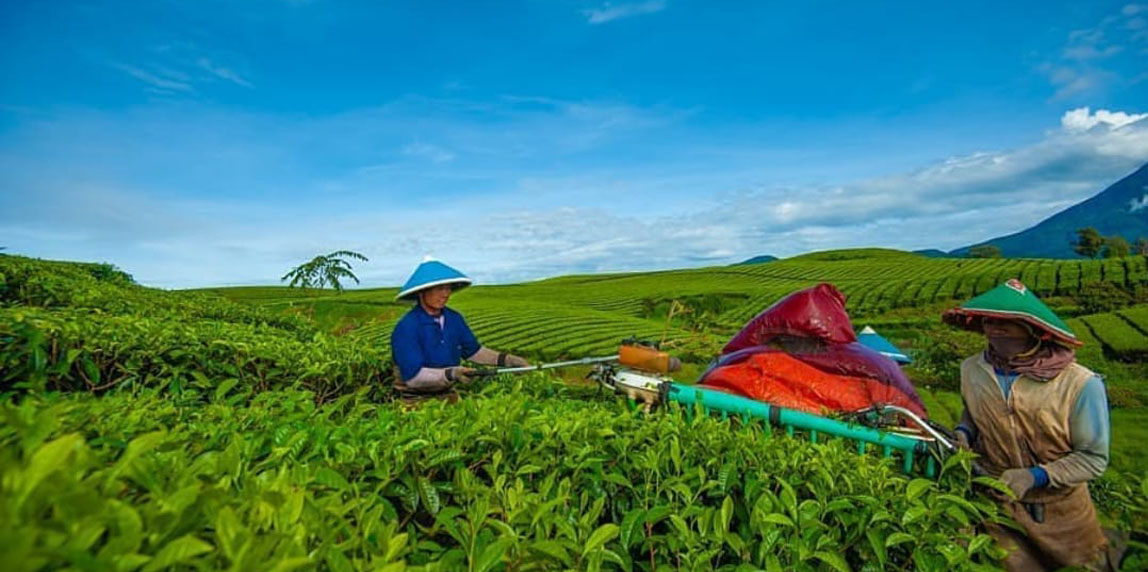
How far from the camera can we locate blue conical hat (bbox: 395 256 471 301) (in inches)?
172

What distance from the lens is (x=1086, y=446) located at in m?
2.74

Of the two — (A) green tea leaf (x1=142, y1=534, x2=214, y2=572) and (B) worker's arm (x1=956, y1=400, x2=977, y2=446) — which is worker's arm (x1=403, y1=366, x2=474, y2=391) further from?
(A) green tea leaf (x1=142, y1=534, x2=214, y2=572)

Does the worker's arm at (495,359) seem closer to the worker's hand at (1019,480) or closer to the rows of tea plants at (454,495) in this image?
the rows of tea plants at (454,495)

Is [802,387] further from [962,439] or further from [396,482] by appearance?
[396,482]

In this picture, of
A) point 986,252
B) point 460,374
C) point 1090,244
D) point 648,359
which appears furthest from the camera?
point 986,252

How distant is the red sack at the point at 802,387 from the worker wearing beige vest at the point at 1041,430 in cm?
41

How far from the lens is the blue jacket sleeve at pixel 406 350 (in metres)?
4.23

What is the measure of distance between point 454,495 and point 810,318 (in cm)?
244

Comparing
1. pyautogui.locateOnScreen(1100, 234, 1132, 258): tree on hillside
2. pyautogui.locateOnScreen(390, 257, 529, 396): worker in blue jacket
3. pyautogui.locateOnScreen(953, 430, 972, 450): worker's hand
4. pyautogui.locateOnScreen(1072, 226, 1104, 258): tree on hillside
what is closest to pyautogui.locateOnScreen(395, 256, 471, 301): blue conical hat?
pyautogui.locateOnScreen(390, 257, 529, 396): worker in blue jacket

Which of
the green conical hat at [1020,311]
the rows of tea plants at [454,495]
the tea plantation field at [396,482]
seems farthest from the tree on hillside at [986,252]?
the rows of tea plants at [454,495]

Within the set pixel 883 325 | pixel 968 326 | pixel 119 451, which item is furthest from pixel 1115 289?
pixel 119 451

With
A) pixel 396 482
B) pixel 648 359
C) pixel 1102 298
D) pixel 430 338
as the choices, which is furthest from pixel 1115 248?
pixel 396 482

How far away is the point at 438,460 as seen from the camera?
179 centimetres

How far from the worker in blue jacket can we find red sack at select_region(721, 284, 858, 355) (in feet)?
5.91
